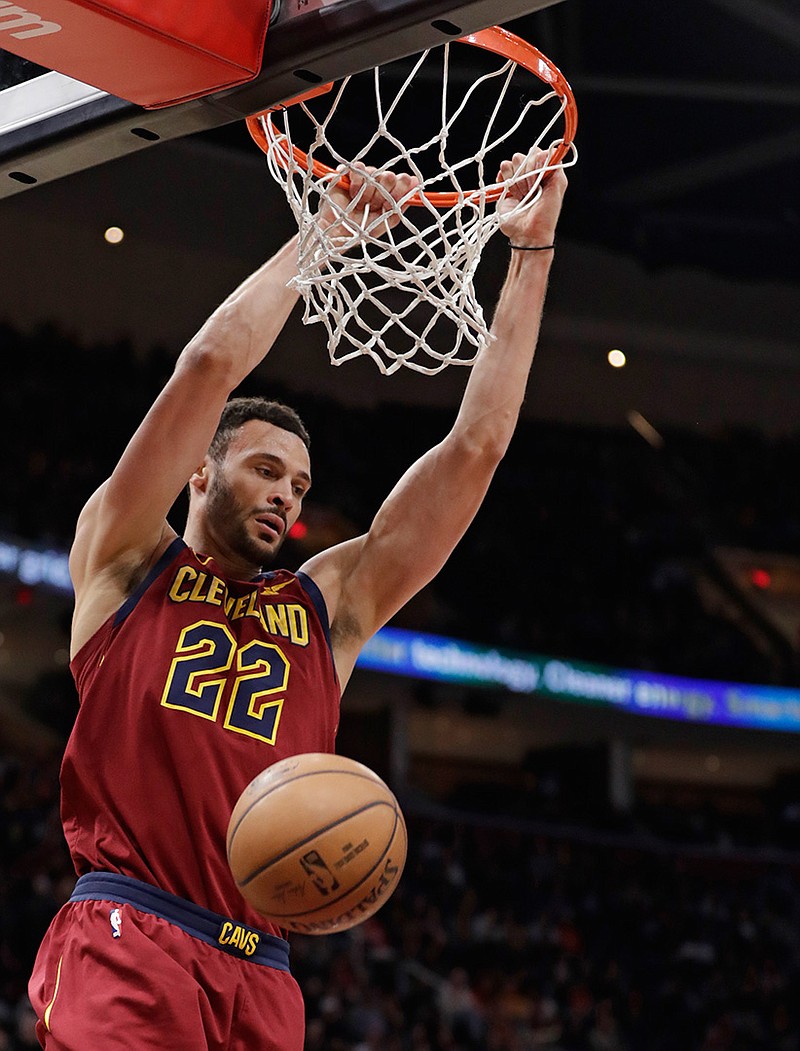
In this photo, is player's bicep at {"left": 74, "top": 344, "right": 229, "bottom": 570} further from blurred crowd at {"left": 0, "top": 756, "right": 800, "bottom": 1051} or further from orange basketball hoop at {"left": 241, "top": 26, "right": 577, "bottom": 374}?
blurred crowd at {"left": 0, "top": 756, "right": 800, "bottom": 1051}

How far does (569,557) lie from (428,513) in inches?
510

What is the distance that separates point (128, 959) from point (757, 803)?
53.9ft

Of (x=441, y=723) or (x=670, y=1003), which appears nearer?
(x=670, y=1003)

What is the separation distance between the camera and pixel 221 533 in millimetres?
3215

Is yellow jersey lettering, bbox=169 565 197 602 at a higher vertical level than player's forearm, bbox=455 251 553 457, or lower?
lower

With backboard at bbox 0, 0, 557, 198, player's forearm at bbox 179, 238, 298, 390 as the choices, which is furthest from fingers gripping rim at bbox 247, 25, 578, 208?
backboard at bbox 0, 0, 557, 198

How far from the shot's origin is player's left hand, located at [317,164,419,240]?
128 inches

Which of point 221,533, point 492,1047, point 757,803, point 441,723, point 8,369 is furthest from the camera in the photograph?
point 757,803

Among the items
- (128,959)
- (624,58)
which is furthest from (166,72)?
(624,58)

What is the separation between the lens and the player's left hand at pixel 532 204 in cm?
358

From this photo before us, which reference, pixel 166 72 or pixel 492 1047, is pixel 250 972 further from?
pixel 492 1047

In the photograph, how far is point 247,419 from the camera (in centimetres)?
328

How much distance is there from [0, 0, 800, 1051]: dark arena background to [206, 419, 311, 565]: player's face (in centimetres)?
699

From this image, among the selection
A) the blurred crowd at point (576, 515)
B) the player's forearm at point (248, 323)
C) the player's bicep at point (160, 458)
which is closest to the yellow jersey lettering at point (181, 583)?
the player's bicep at point (160, 458)
